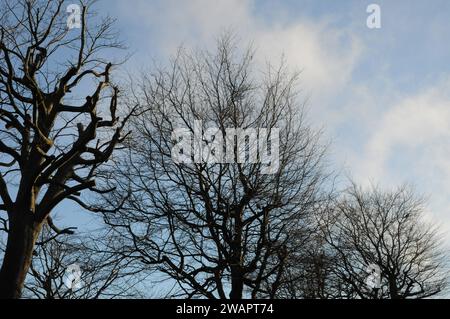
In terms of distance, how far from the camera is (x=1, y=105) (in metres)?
9.68

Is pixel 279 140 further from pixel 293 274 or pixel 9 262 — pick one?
pixel 9 262

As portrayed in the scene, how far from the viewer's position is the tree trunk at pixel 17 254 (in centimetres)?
817

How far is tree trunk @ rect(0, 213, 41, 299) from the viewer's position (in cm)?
817

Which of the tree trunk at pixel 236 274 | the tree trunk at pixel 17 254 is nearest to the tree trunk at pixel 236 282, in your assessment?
the tree trunk at pixel 236 274

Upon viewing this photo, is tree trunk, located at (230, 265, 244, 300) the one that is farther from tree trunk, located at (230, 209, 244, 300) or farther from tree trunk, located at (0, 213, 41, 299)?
tree trunk, located at (0, 213, 41, 299)

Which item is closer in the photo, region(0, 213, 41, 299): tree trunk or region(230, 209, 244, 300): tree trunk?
region(0, 213, 41, 299): tree trunk

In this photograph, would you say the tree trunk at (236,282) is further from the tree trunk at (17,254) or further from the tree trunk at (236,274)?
the tree trunk at (17,254)

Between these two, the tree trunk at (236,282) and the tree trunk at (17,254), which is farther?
the tree trunk at (236,282)

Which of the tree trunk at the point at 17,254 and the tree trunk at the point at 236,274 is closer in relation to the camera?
the tree trunk at the point at 17,254

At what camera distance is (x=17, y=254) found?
8.45 metres

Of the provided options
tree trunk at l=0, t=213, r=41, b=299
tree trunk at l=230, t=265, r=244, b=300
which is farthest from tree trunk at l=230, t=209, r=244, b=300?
tree trunk at l=0, t=213, r=41, b=299
